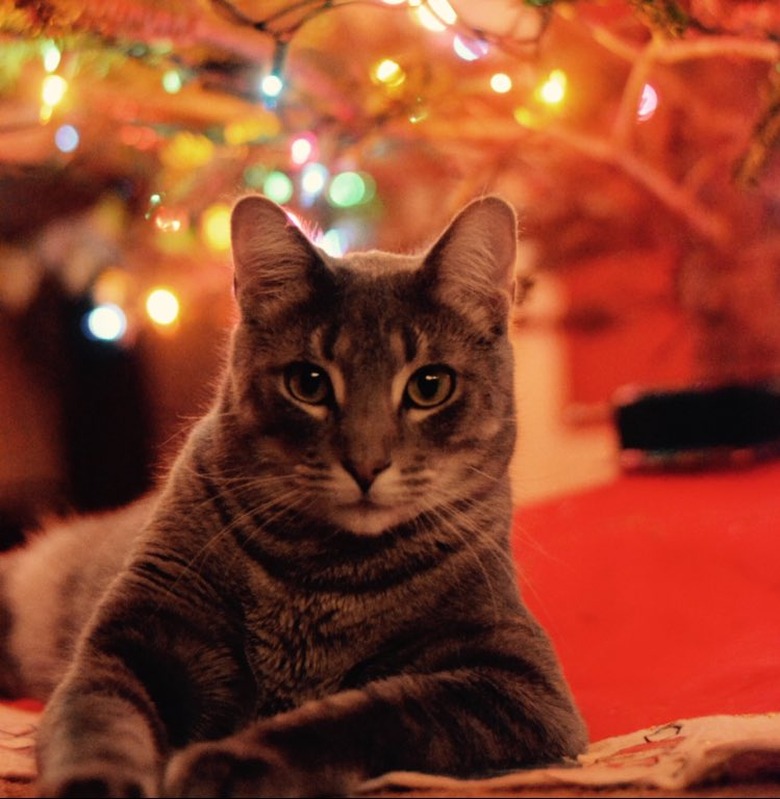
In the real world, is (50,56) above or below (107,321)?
above

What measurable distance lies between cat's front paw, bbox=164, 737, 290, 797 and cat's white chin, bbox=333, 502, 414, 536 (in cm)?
26

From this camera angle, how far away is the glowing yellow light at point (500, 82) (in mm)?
1894

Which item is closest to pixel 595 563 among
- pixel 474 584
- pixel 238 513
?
pixel 474 584

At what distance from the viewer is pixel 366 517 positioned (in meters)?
0.99

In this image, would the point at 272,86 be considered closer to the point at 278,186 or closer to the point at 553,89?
the point at 278,186

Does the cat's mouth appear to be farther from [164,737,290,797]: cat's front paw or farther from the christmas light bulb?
the christmas light bulb

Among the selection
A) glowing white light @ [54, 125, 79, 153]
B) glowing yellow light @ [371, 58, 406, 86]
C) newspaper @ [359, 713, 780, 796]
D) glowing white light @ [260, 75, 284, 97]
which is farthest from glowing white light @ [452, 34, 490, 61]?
newspaper @ [359, 713, 780, 796]

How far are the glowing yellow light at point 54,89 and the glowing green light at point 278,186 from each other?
0.45 meters

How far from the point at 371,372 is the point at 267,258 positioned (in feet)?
0.68

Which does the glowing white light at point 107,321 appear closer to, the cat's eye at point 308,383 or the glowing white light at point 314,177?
the glowing white light at point 314,177

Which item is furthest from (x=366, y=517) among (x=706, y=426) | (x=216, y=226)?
(x=706, y=426)

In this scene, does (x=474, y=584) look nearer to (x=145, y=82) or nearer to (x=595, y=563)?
(x=595, y=563)

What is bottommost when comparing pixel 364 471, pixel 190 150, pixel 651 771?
pixel 651 771

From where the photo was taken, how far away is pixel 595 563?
5.75 ft
